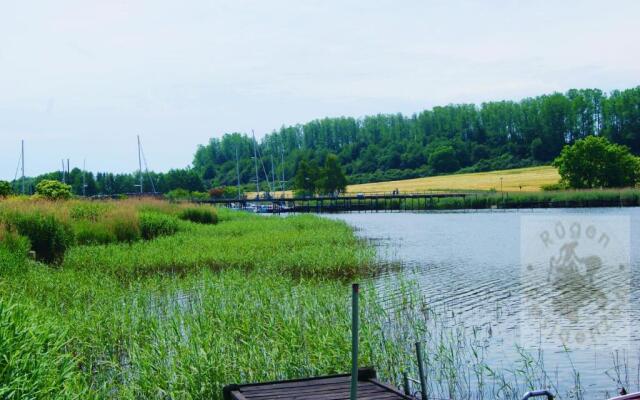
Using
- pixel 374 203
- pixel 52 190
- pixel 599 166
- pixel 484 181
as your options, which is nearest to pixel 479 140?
pixel 484 181

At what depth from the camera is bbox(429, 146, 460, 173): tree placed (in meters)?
168

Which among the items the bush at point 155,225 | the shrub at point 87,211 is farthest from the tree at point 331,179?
the shrub at point 87,211

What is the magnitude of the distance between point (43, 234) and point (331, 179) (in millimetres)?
112535

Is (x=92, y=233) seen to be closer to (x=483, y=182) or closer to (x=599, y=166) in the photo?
(x=599, y=166)

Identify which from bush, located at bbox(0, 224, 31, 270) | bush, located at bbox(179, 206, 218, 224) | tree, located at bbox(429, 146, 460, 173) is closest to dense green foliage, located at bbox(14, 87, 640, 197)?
tree, located at bbox(429, 146, 460, 173)

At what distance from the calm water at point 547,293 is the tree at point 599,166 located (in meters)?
60.9

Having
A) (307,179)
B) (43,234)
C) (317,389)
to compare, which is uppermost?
(307,179)

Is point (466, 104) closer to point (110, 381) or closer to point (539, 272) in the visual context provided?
point (539, 272)

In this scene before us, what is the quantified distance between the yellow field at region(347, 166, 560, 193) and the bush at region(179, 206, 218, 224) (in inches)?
2929

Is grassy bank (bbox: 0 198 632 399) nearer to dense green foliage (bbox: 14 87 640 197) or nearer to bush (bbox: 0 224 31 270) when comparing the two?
bush (bbox: 0 224 31 270)

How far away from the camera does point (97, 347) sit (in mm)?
12039

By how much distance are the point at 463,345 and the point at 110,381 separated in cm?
689

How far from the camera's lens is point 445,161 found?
169 meters

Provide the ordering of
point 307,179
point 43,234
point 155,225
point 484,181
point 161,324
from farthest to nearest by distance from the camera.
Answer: point 307,179 < point 484,181 < point 155,225 < point 43,234 < point 161,324
